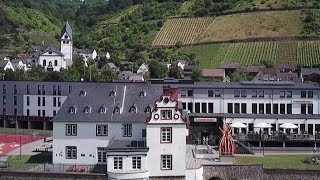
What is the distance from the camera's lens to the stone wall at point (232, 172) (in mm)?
45031

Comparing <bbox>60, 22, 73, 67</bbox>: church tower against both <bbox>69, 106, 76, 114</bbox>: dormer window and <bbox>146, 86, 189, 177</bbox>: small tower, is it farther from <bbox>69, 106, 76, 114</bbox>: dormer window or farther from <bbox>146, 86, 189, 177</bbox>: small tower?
<bbox>146, 86, 189, 177</bbox>: small tower

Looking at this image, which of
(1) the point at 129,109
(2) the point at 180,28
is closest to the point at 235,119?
(1) the point at 129,109

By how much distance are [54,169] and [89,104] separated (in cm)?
576

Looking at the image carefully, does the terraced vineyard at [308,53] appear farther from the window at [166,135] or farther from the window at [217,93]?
the window at [166,135]

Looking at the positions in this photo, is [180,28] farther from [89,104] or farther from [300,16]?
[89,104]

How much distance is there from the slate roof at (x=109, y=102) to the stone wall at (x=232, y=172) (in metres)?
6.15

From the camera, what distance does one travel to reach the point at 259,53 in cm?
13875

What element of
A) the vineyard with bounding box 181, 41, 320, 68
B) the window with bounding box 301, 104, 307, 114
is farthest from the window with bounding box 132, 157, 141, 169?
the vineyard with bounding box 181, 41, 320, 68

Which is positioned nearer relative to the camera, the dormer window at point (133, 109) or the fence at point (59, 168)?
the fence at point (59, 168)

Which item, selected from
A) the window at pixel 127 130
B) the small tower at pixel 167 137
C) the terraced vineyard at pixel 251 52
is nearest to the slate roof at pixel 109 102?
the window at pixel 127 130

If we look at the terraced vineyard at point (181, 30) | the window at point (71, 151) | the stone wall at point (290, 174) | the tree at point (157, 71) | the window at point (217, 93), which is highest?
the terraced vineyard at point (181, 30)

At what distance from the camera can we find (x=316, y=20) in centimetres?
15100

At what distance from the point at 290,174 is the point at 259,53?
313ft

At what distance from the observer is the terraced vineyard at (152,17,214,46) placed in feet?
528
